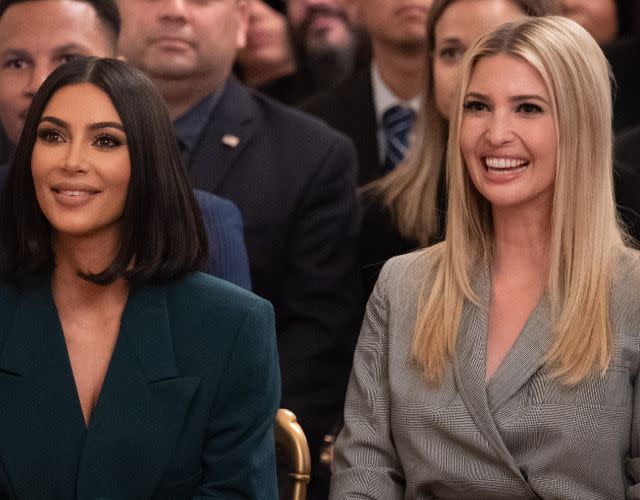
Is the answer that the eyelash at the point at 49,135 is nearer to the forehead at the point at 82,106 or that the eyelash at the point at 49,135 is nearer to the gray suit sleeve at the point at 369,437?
the forehead at the point at 82,106

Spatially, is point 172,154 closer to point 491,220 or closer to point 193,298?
point 193,298

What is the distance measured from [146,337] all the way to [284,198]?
4.02 feet

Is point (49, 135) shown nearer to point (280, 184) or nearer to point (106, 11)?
point (106, 11)

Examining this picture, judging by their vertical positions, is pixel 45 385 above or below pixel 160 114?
below

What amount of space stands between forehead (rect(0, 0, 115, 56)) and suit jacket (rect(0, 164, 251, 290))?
0.41m

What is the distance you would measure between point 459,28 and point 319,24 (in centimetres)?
155

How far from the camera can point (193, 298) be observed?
2.86m

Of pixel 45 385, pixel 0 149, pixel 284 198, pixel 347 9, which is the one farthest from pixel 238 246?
pixel 347 9

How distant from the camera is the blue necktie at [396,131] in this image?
446 cm

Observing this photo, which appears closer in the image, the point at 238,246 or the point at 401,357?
the point at 401,357

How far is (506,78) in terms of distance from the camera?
117 inches

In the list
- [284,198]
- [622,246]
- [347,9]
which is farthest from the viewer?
[347,9]

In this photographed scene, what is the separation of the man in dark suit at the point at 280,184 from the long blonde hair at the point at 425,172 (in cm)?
19

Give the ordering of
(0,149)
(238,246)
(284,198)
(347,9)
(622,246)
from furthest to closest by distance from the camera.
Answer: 1. (347,9)
2. (0,149)
3. (284,198)
4. (238,246)
5. (622,246)
